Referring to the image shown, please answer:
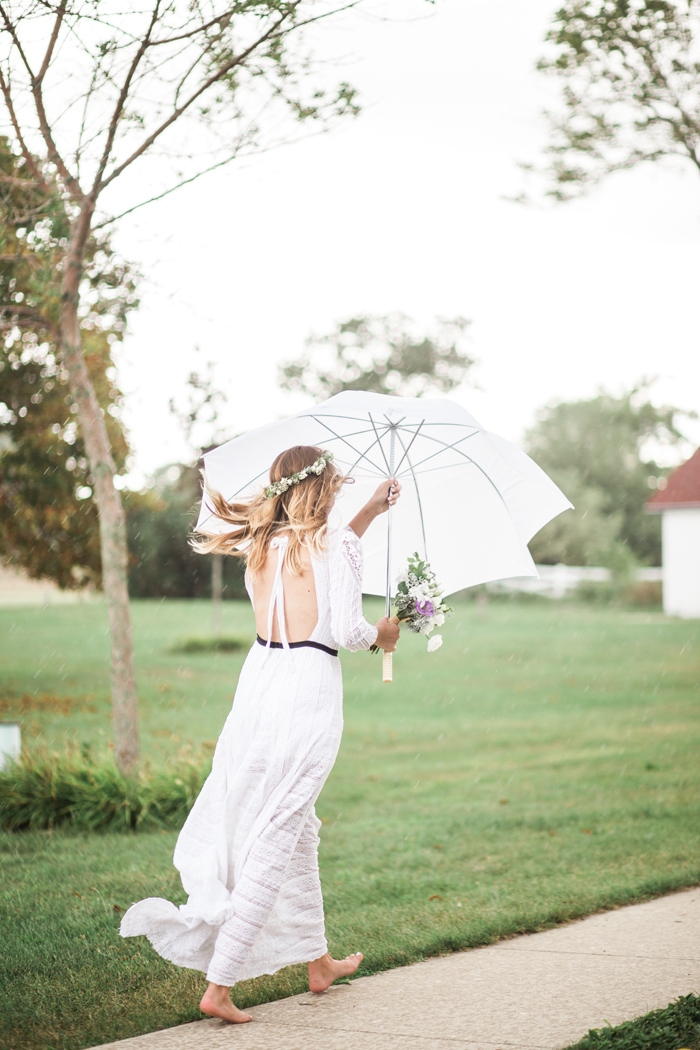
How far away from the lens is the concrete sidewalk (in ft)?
12.8

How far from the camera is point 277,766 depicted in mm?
4195

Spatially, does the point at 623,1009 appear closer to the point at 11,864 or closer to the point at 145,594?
the point at 11,864

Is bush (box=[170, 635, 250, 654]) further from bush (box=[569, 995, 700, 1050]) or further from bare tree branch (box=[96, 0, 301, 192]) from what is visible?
bush (box=[569, 995, 700, 1050])

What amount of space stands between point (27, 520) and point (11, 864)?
32.9 feet

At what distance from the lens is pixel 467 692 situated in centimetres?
1848

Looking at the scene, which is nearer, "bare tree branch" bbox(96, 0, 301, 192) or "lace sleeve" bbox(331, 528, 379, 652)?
"lace sleeve" bbox(331, 528, 379, 652)

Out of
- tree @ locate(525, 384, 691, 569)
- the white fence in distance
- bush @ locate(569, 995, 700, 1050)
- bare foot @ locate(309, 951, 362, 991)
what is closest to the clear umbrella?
bare foot @ locate(309, 951, 362, 991)

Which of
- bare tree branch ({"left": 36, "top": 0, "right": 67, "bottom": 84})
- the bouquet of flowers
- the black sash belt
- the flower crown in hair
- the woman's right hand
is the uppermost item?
bare tree branch ({"left": 36, "top": 0, "right": 67, "bottom": 84})

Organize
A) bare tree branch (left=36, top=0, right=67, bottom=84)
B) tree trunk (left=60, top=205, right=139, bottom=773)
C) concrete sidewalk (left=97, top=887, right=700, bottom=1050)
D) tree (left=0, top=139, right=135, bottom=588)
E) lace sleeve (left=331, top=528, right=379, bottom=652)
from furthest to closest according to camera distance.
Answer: tree (left=0, top=139, right=135, bottom=588) < tree trunk (left=60, top=205, right=139, bottom=773) < bare tree branch (left=36, top=0, right=67, bottom=84) < lace sleeve (left=331, top=528, right=379, bottom=652) < concrete sidewalk (left=97, top=887, right=700, bottom=1050)

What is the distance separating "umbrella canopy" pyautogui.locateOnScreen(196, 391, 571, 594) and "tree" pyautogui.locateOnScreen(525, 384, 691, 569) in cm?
4797

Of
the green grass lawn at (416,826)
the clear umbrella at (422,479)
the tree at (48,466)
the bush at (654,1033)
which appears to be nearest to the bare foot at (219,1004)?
the green grass lawn at (416,826)

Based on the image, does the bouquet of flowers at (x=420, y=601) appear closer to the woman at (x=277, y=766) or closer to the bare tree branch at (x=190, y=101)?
the woman at (x=277, y=766)

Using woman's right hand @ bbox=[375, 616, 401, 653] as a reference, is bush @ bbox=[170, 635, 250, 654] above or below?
below

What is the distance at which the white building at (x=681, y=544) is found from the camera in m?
35.1
